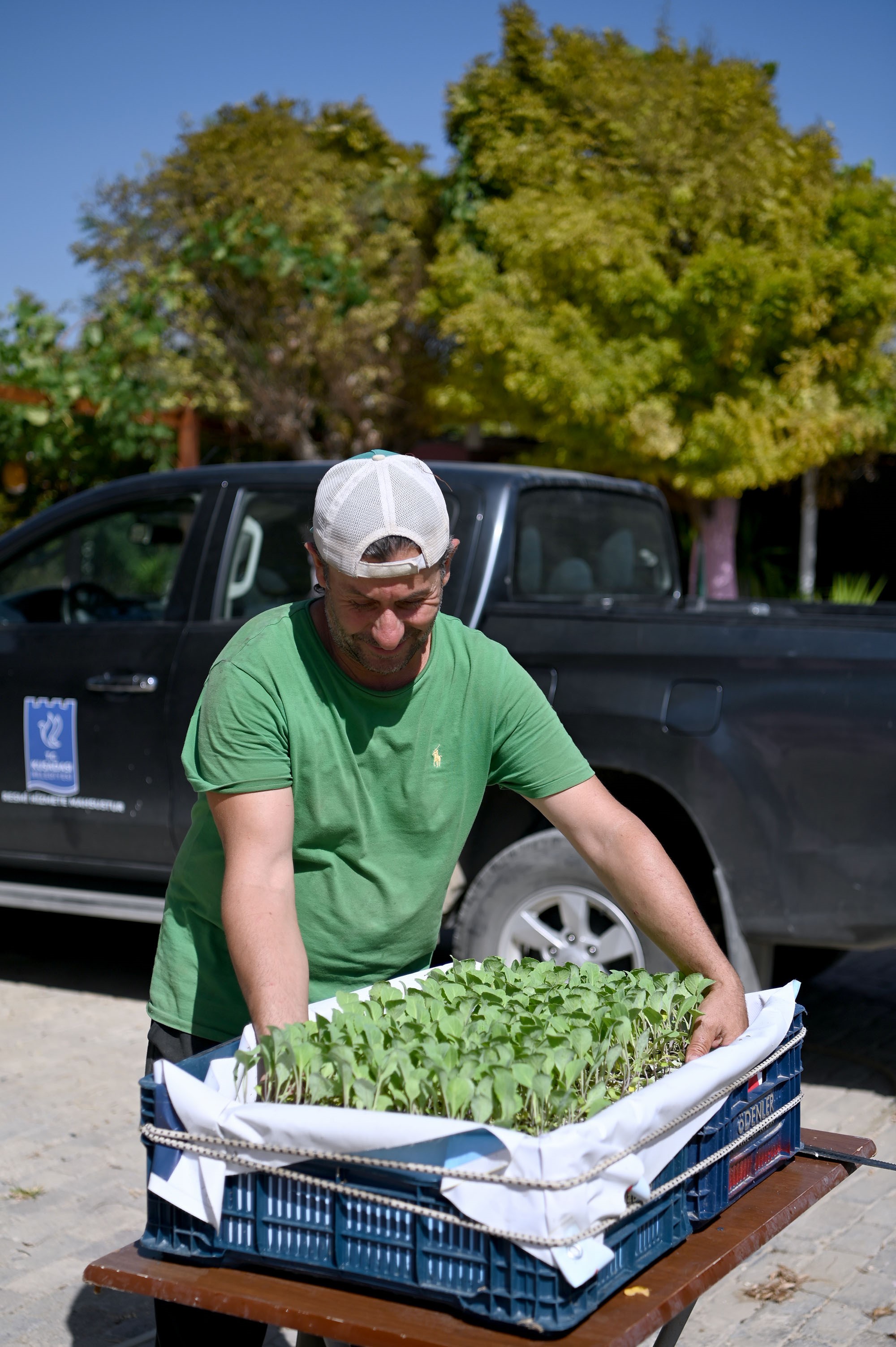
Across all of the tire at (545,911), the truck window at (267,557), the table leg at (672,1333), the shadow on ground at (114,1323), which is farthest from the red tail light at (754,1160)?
the truck window at (267,557)

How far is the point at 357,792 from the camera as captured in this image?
7.16 feet

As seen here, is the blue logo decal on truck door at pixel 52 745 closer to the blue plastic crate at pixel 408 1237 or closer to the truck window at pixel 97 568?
the truck window at pixel 97 568

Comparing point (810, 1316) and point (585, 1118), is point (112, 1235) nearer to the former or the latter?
point (810, 1316)

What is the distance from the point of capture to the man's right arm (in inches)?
75.8

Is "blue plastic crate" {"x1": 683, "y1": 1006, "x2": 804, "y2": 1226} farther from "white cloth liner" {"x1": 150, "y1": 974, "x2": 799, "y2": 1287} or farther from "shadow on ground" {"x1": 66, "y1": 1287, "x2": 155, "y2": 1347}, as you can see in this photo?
"shadow on ground" {"x1": 66, "y1": 1287, "x2": 155, "y2": 1347}

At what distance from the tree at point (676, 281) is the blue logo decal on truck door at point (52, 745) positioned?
34.5 feet

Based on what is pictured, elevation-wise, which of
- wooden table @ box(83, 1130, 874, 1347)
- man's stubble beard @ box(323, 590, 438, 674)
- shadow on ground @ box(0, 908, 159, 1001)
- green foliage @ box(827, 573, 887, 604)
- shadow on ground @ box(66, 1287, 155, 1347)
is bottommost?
shadow on ground @ box(0, 908, 159, 1001)

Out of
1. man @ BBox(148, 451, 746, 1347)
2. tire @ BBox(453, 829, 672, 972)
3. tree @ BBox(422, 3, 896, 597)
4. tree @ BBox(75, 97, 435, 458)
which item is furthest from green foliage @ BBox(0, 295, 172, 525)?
man @ BBox(148, 451, 746, 1347)

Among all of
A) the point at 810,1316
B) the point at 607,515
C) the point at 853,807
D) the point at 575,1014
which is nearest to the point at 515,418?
the point at 607,515

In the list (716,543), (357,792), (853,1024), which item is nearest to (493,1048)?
(357,792)

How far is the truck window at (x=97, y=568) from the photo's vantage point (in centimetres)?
558

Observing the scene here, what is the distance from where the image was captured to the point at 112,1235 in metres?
3.62

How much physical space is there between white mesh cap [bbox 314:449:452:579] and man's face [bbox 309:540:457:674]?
2 centimetres

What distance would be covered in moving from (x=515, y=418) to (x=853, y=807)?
13.0 m
